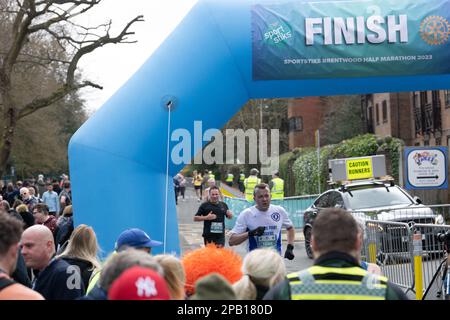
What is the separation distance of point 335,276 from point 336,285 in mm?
44

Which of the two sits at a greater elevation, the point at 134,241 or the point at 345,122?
the point at 345,122

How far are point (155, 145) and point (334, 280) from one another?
5.57m

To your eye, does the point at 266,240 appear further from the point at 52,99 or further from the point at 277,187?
the point at 277,187

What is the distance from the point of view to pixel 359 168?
17188 mm

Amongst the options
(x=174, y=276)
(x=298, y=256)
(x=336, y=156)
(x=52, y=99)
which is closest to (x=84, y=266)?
(x=174, y=276)

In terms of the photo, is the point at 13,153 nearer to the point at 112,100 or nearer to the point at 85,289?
the point at 112,100

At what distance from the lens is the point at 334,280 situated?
3.18 meters

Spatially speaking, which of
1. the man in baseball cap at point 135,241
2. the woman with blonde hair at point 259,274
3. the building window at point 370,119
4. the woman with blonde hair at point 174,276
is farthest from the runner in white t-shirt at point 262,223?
the building window at point 370,119

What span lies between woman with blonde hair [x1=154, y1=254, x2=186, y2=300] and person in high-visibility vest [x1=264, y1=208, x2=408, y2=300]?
0.52m

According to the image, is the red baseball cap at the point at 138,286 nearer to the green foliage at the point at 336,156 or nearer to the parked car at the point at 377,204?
the parked car at the point at 377,204

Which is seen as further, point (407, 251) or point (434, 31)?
point (407, 251)

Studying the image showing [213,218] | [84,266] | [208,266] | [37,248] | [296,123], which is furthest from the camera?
[296,123]
